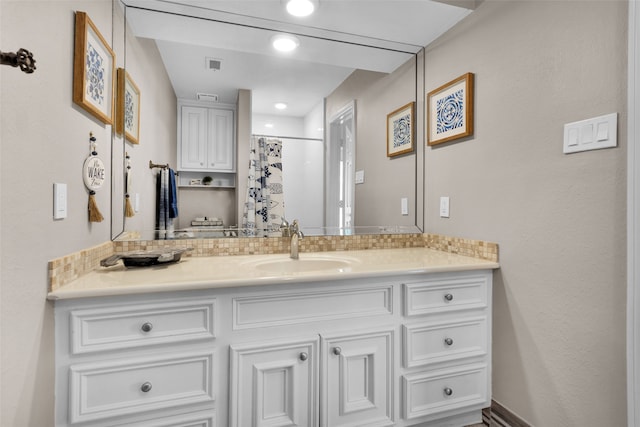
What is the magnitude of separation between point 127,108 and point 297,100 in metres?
0.88

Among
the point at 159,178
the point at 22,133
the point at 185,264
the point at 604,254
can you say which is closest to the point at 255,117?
the point at 159,178

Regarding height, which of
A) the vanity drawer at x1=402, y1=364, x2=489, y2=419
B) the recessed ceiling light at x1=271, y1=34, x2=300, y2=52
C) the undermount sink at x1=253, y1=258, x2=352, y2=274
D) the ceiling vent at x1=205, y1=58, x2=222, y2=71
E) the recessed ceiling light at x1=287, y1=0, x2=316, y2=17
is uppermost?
the recessed ceiling light at x1=287, y1=0, x2=316, y2=17

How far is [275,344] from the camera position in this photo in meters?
1.25

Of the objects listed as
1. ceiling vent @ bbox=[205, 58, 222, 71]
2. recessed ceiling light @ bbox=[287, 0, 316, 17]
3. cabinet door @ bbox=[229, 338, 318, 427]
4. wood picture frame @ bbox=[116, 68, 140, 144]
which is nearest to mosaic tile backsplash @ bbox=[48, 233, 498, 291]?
wood picture frame @ bbox=[116, 68, 140, 144]

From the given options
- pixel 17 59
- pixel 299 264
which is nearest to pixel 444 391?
pixel 299 264

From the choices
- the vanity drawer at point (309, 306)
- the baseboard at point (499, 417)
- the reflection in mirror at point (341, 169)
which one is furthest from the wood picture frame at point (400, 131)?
the baseboard at point (499, 417)

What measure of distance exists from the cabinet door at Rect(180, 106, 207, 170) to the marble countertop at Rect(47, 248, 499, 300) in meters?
0.51

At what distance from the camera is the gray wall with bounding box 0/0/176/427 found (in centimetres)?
79

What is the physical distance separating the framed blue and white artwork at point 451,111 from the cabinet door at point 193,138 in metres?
1.32

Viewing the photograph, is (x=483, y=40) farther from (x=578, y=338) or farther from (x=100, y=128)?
(x=100, y=128)

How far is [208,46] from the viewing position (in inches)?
71.1

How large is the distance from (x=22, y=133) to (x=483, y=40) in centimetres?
190

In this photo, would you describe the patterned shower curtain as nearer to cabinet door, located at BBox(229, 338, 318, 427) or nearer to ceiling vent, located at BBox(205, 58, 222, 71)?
ceiling vent, located at BBox(205, 58, 222, 71)

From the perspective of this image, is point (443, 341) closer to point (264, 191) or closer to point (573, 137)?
point (573, 137)
